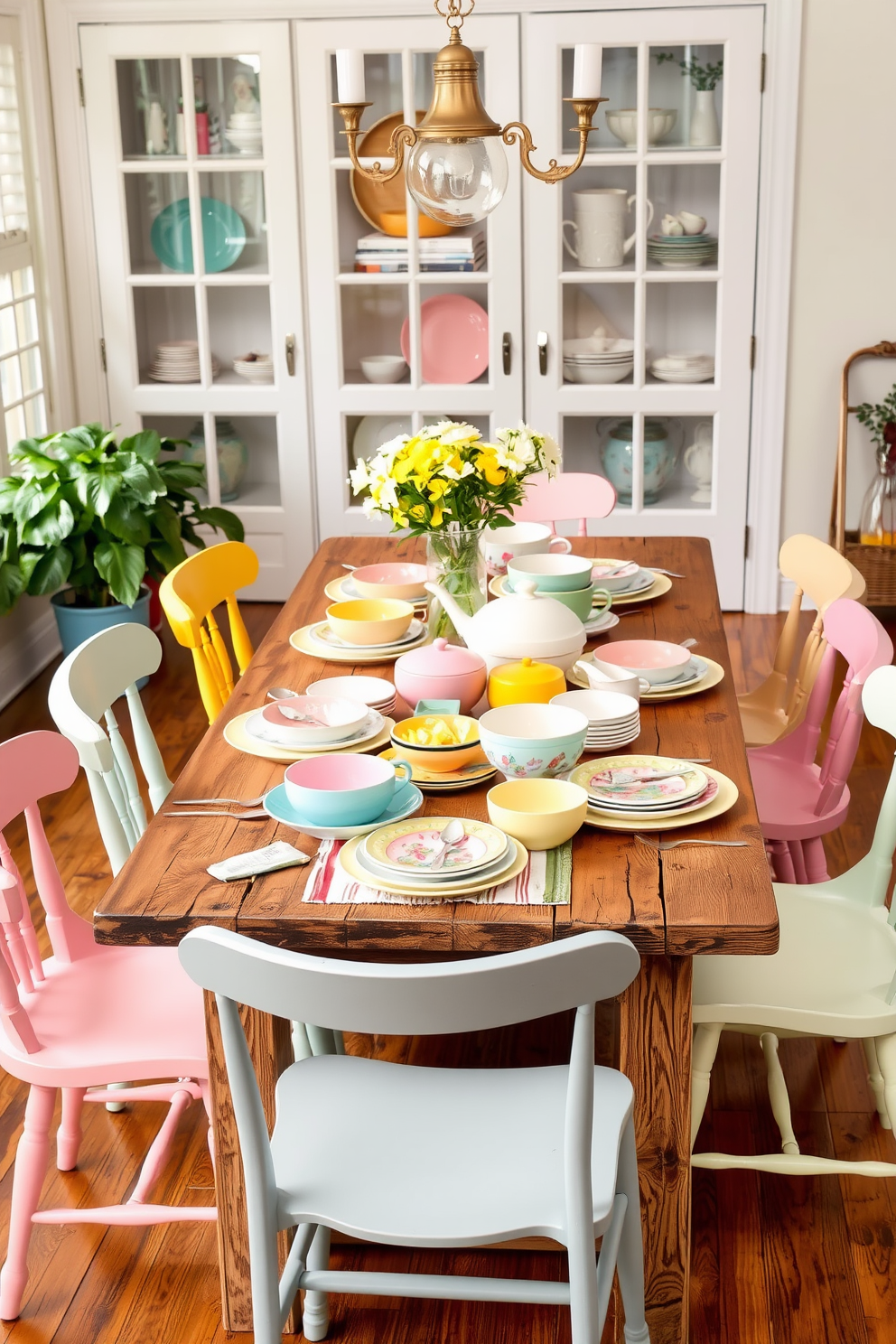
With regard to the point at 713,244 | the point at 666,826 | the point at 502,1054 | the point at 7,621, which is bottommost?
the point at 502,1054

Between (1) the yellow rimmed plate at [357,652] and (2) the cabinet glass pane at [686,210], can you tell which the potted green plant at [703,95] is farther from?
(1) the yellow rimmed plate at [357,652]

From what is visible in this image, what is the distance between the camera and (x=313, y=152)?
4594 millimetres

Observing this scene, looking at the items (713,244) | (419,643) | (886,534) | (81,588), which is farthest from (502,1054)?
(713,244)

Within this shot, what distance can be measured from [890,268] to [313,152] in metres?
1.97

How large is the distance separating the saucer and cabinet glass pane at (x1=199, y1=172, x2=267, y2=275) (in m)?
3.37

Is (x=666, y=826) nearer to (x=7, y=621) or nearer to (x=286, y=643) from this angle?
(x=286, y=643)

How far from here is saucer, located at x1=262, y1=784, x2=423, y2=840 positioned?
69.1 inches

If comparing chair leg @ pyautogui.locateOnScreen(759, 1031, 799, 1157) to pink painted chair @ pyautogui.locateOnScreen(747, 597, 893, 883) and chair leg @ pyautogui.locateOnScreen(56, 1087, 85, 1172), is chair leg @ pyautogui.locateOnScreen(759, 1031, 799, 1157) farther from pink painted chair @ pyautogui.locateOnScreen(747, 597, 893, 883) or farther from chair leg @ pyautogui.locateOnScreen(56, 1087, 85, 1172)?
chair leg @ pyautogui.locateOnScreen(56, 1087, 85, 1172)

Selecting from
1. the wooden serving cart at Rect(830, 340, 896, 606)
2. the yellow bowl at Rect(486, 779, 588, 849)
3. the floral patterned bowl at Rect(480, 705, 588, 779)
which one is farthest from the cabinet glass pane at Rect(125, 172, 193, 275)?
the yellow bowl at Rect(486, 779, 588, 849)

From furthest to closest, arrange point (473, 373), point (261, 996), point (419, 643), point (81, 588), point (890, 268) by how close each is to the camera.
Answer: point (473, 373) → point (890, 268) → point (81, 588) → point (419, 643) → point (261, 996)

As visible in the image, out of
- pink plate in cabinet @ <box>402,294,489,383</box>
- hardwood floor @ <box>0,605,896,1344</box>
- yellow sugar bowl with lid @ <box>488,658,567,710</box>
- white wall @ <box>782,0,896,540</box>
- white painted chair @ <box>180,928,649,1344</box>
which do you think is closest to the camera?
white painted chair @ <box>180,928,649,1344</box>

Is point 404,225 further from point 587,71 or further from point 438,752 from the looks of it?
point 438,752

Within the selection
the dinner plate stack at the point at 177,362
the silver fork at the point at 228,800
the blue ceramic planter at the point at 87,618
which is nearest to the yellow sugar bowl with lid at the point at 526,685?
the silver fork at the point at 228,800

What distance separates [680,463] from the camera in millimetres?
4852
